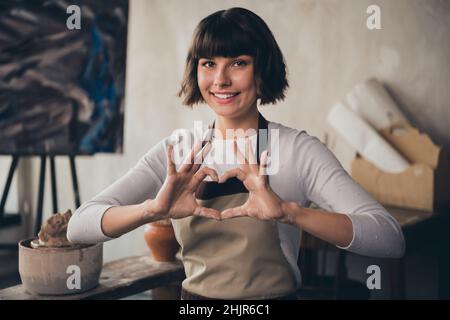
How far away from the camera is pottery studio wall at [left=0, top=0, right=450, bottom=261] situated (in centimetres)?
236

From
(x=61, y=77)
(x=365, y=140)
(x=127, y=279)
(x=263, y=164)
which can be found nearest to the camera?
(x=263, y=164)

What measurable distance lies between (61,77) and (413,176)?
5.52 ft

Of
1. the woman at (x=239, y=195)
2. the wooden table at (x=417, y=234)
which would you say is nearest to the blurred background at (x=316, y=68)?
the wooden table at (x=417, y=234)

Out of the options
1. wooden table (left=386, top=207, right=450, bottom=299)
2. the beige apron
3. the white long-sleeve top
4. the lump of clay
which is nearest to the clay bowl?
the lump of clay

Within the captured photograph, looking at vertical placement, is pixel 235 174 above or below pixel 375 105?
below

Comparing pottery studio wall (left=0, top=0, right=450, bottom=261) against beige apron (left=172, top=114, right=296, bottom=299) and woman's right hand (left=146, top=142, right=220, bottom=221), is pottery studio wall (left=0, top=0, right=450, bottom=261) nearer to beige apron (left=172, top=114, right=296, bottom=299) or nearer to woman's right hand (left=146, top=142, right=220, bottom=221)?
beige apron (left=172, top=114, right=296, bottom=299)

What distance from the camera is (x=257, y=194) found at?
3.29 feet

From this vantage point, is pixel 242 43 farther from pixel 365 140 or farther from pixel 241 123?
pixel 365 140

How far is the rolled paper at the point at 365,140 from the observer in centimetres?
219

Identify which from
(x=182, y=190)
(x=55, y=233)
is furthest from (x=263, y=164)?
(x=55, y=233)

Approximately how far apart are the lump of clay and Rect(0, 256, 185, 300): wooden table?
146mm

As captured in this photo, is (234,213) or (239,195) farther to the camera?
(239,195)

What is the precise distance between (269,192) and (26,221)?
2.84 meters

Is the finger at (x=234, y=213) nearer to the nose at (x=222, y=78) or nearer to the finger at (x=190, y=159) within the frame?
the finger at (x=190, y=159)
